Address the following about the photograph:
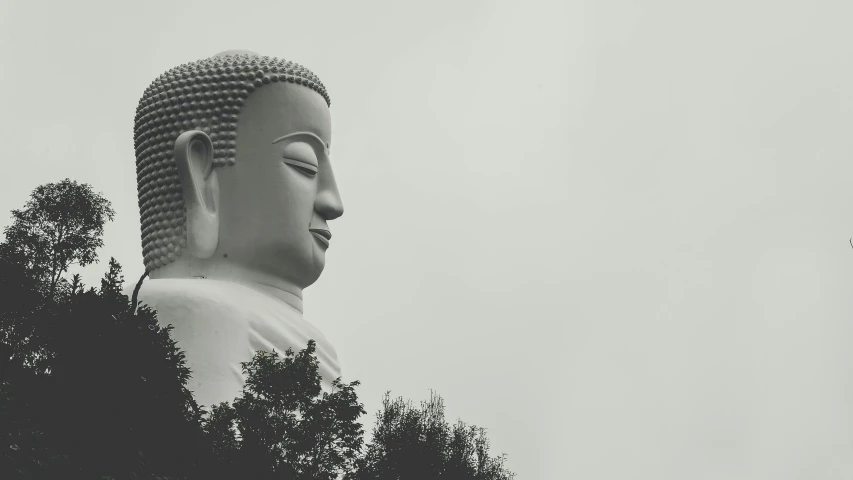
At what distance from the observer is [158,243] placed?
40.8ft

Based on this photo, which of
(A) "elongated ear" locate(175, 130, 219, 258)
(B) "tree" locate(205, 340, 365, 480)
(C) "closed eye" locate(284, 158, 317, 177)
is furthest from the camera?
(C) "closed eye" locate(284, 158, 317, 177)

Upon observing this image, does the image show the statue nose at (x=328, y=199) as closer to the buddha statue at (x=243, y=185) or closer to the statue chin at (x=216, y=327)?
the buddha statue at (x=243, y=185)

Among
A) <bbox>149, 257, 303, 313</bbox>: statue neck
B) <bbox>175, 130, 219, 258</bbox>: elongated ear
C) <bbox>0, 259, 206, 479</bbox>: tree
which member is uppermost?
<bbox>175, 130, 219, 258</bbox>: elongated ear

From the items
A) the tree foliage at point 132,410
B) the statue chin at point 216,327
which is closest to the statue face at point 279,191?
the statue chin at point 216,327

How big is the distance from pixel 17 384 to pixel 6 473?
1.12 meters

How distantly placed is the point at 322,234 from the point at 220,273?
1.06m

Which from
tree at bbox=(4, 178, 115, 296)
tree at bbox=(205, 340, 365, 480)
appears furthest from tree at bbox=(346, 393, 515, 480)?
tree at bbox=(4, 178, 115, 296)

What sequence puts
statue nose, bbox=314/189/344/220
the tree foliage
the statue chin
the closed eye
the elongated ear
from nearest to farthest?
the tree foliage
the statue chin
the elongated ear
the closed eye
statue nose, bbox=314/189/344/220

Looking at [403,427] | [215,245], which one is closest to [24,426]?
[215,245]

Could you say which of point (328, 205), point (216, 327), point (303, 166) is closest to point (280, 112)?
point (303, 166)

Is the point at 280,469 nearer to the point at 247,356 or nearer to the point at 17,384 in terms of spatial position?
the point at 17,384

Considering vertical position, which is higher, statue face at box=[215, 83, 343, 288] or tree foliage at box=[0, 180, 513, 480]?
statue face at box=[215, 83, 343, 288]

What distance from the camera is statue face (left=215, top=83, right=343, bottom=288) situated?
1230 cm

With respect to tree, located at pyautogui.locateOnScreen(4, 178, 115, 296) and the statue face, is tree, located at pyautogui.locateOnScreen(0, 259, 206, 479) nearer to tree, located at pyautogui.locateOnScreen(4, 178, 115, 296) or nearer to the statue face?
the statue face
